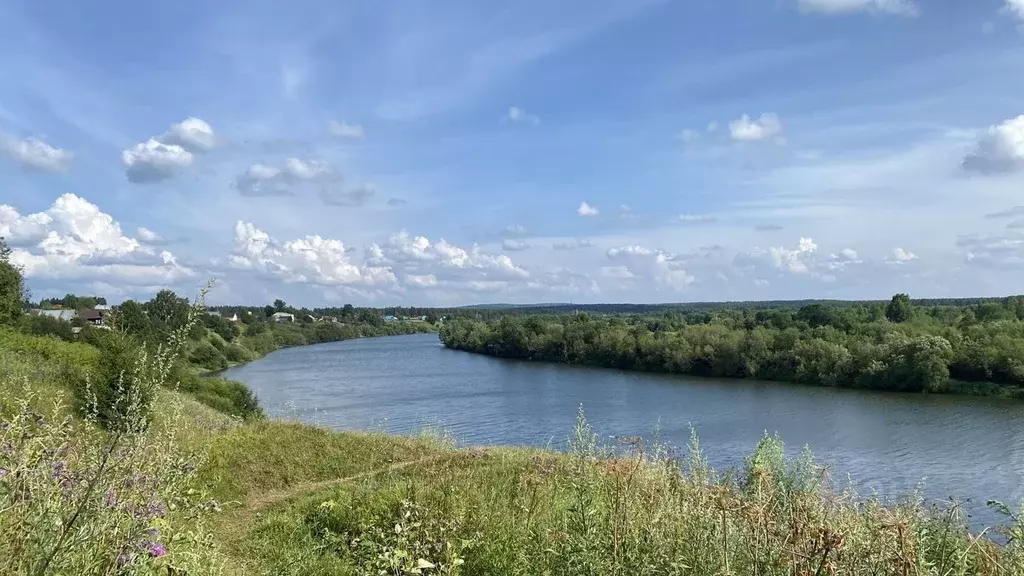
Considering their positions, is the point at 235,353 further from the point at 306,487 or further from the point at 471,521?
the point at 471,521

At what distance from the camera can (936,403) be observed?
35219 millimetres

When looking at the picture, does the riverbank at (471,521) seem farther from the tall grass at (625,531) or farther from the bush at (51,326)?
the bush at (51,326)

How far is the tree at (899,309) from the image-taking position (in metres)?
61.0

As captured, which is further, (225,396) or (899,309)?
(899,309)

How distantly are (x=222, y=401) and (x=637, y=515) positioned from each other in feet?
88.3

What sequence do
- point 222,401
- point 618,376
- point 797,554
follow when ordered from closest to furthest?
point 797,554 → point 222,401 → point 618,376

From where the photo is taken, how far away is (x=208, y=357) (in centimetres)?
5962

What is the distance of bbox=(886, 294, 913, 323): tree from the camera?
200ft

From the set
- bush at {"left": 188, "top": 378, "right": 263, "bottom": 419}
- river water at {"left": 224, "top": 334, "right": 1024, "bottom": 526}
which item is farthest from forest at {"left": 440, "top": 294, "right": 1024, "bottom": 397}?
bush at {"left": 188, "top": 378, "right": 263, "bottom": 419}

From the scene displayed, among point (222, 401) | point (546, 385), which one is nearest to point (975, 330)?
point (546, 385)

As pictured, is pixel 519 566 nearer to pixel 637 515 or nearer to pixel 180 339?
pixel 637 515

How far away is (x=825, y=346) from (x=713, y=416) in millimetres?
18013

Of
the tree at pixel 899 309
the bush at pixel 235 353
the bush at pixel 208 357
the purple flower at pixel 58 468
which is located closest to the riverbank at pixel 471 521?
the purple flower at pixel 58 468

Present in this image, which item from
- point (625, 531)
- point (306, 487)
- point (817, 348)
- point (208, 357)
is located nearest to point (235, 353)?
point (208, 357)
